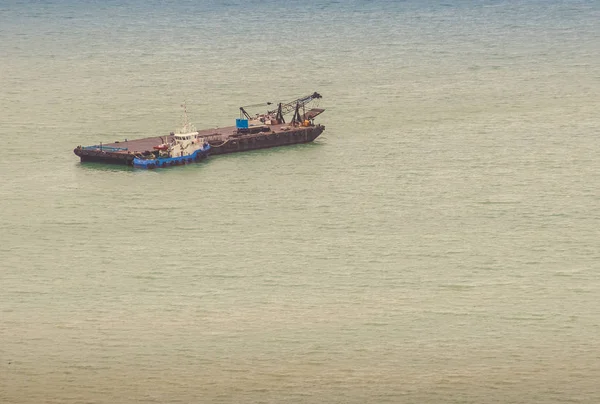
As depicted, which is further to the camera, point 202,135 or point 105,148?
point 202,135

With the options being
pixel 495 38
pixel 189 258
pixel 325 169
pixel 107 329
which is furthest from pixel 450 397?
pixel 495 38

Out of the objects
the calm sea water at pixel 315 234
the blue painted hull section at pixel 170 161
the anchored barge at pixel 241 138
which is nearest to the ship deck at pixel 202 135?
the anchored barge at pixel 241 138

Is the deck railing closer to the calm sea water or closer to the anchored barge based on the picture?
the anchored barge

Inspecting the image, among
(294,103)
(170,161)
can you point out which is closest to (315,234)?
(170,161)

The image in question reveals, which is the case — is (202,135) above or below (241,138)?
above

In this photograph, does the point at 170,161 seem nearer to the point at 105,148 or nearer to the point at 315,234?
the point at 105,148

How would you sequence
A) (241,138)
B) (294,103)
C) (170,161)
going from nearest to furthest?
1. (170,161)
2. (241,138)
3. (294,103)

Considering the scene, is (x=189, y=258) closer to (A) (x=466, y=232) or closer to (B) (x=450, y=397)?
(A) (x=466, y=232)

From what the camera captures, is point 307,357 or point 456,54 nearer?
point 307,357
